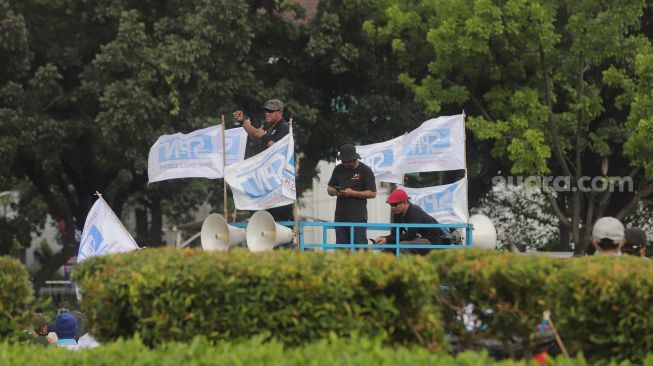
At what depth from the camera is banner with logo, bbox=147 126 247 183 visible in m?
15.0

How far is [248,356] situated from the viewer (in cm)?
645

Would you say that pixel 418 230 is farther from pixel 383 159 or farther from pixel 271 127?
pixel 383 159

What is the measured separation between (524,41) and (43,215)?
21638 mm

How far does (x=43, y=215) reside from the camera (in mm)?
41656

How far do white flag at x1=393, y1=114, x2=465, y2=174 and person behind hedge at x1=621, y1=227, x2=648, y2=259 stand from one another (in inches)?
200

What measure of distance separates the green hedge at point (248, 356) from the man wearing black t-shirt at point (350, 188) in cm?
719

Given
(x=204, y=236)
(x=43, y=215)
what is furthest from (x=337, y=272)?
(x=43, y=215)

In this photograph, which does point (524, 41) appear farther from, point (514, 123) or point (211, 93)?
point (211, 93)

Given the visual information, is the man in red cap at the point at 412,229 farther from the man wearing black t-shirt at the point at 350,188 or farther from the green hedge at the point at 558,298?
the green hedge at the point at 558,298

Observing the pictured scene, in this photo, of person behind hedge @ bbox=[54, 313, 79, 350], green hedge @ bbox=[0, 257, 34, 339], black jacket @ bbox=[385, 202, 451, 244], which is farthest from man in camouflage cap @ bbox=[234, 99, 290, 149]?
green hedge @ bbox=[0, 257, 34, 339]

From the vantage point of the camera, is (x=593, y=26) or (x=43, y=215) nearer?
(x=593, y=26)

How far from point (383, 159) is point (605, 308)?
9477 millimetres

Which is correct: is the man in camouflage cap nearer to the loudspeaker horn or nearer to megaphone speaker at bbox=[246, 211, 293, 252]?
megaphone speaker at bbox=[246, 211, 293, 252]

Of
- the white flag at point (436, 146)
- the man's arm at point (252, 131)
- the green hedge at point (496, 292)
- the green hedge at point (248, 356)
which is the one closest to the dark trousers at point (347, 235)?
the man's arm at point (252, 131)
